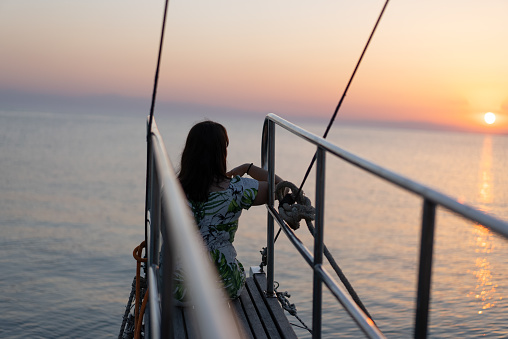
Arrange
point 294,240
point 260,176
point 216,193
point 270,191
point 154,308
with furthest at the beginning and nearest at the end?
1. point 260,176
2. point 270,191
3. point 216,193
4. point 294,240
5. point 154,308

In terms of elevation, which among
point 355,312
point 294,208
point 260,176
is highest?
point 260,176

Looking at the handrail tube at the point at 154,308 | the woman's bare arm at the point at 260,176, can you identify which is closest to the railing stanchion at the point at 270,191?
the woman's bare arm at the point at 260,176

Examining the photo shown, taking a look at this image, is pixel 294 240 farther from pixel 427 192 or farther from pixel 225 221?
pixel 427 192

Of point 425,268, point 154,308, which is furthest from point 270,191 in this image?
point 425,268

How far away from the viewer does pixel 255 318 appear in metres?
2.82

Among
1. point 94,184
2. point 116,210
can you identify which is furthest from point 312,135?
point 94,184

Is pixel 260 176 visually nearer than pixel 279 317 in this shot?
No

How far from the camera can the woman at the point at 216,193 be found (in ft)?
9.00

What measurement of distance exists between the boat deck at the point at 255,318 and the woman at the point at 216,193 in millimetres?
93

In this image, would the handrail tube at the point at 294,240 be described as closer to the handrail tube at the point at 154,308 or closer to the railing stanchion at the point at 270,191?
the railing stanchion at the point at 270,191

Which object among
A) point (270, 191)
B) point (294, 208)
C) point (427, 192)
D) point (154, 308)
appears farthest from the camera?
point (270, 191)

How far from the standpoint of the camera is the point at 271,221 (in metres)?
3.16

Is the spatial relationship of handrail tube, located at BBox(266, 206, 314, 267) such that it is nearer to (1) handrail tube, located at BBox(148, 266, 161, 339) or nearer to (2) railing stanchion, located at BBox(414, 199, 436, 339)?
(1) handrail tube, located at BBox(148, 266, 161, 339)

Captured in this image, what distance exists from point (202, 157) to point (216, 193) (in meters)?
0.20
